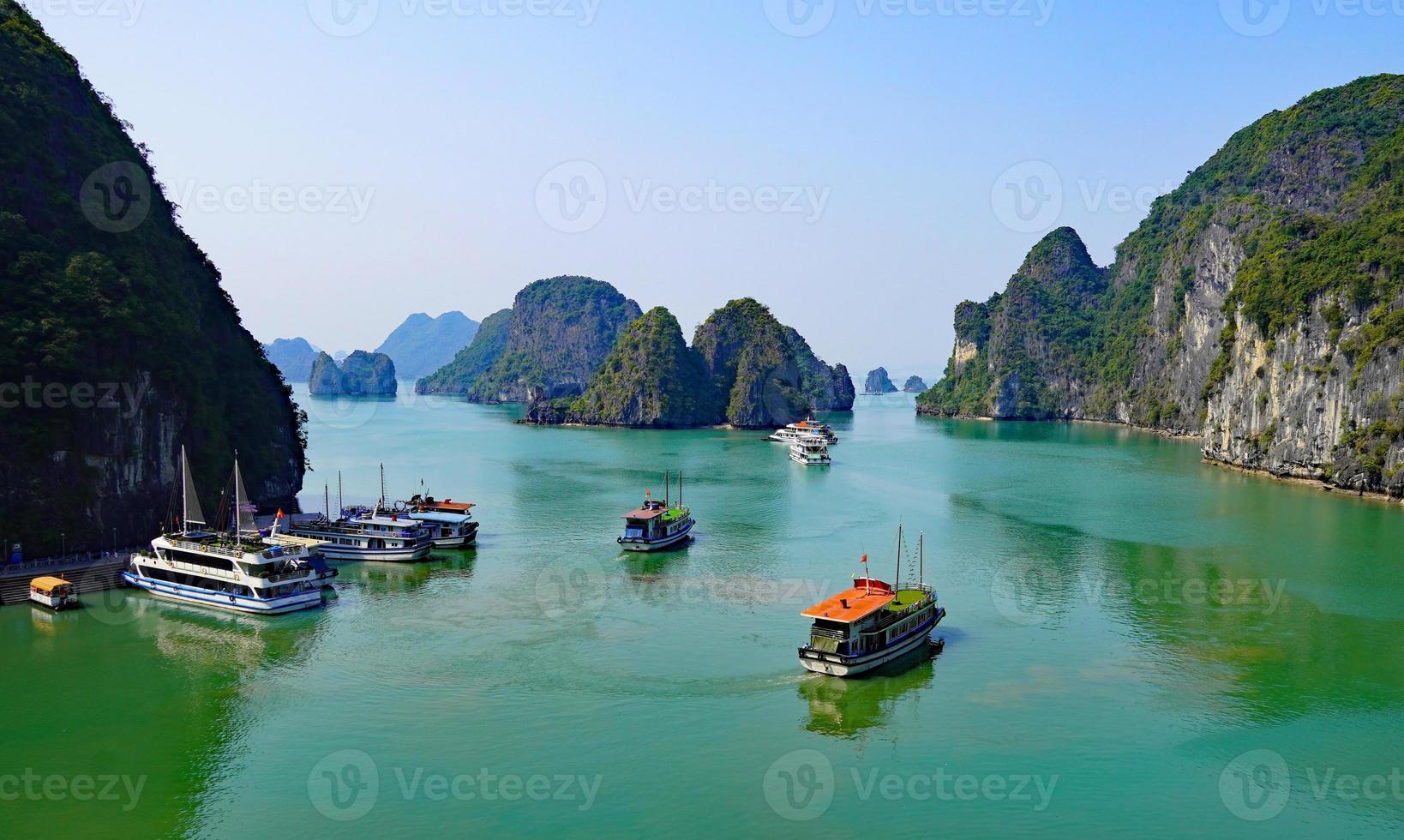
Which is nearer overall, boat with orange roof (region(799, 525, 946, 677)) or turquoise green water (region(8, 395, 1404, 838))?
turquoise green water (region(8, 395, 1404, 838))

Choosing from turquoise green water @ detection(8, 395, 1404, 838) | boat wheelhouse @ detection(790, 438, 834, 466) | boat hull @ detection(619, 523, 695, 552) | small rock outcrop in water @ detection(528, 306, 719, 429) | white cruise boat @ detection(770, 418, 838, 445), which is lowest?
turquoise green water @ detection(8, 395, 1404, 838)

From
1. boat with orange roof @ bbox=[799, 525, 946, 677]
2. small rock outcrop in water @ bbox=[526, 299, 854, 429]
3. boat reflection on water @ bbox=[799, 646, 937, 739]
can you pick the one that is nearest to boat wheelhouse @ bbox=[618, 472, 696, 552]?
boat with orange roof @ bbox=[799, 525, 946, 677]

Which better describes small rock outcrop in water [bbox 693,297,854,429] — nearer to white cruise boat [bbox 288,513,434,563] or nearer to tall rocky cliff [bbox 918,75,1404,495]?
tall rocky cliff [bbox 918,75,1404,495]

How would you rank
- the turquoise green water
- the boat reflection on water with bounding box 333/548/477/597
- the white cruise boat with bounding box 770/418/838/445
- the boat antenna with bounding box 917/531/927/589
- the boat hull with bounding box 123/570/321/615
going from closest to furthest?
1. the turquoise green water
2. the boat hull with bounding box 123/570/321/615
3. the boat antenna with bounding box 917/531/927/589
4. the boat reflection on water with bounding box 333/548/477/597
5. the white cruise boat with bounding box 770/418/838/445

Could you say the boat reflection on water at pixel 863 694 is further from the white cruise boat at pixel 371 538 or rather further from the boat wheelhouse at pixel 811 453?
the boat wheelhouse at pixel 811 453

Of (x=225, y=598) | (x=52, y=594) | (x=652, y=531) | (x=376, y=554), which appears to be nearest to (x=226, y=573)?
(x=225, y=598)

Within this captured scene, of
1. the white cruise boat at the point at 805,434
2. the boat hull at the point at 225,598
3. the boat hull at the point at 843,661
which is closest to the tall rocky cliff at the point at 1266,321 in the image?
the white cruise boat at the point at 805,434

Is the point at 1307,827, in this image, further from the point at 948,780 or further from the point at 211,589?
the point at 211,589

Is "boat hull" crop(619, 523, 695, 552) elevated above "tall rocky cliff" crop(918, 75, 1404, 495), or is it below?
below
